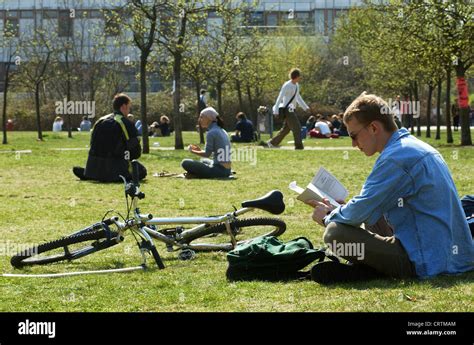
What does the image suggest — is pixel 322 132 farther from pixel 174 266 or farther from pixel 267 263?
pixel 267 263

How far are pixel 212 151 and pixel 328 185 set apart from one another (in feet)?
28.4

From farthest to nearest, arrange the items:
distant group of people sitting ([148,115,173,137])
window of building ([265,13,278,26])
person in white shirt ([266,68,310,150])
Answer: window of building ([265,13,278,26]) < distant group of people sitting ([148,115,173,137]) < person in white shirt ([266,68,310,150])

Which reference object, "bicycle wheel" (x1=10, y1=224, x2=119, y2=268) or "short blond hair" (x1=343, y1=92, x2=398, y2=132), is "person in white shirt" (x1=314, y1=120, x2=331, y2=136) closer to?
"bicycle wheel" (x1=10, y1=224, x2=119, y2=268)

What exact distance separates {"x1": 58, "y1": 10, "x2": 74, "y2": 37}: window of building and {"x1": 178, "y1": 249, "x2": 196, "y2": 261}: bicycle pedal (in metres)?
44.5

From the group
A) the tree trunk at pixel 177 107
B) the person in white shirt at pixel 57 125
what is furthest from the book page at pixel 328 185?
the person in white shirt at pixel 57 125

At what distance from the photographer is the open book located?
7121mm

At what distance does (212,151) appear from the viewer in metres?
16.0

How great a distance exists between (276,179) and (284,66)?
4039 centimetres

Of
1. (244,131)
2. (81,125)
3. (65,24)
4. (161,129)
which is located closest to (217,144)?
(244,131)

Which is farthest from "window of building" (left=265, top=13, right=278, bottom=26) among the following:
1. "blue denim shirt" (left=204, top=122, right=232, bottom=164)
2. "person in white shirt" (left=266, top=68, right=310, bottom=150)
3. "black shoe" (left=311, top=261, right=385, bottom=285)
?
"black shoe" (left=311, top=261, right=385, bottom=285)

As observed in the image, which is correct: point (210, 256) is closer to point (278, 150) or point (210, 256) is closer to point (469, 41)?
point (278, 150)

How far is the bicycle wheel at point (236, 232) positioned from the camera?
336 inches

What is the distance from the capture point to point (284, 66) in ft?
184

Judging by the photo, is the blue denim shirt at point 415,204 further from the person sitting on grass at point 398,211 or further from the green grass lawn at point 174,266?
the green grass lawn at point 174,266
